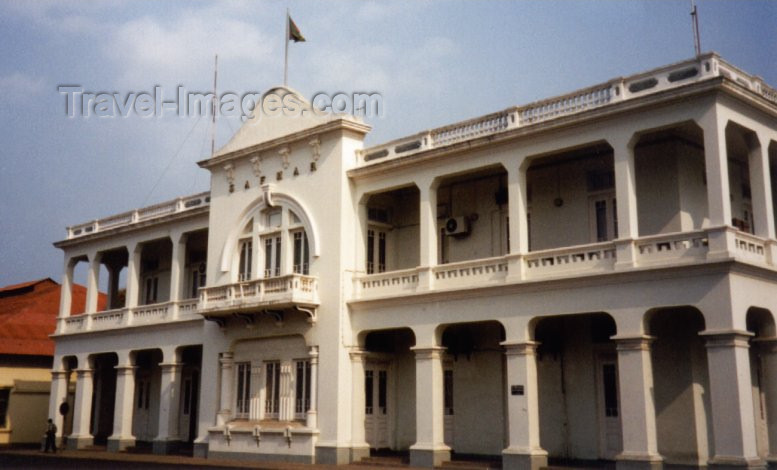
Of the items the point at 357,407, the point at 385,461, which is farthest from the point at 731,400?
the point at 357,407

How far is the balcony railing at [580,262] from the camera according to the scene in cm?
1747

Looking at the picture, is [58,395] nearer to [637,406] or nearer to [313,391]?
[313,391]

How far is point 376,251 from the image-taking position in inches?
998

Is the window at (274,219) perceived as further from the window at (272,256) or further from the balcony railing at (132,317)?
the balcony railing at (132,317)

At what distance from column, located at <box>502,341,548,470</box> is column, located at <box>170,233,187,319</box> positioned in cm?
1381

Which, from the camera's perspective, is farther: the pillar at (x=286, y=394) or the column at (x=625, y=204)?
the pillar at (x=286, y=394)

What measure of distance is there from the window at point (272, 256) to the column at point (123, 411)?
8.34 m

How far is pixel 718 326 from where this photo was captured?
17.0 metres

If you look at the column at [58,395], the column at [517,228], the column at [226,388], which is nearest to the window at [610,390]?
the column at [517,228]

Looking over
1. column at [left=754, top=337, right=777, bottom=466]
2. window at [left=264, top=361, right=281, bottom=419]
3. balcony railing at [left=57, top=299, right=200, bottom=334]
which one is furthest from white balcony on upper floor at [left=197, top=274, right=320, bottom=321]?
column at [left=754, top=337, right=777, bottom=466]

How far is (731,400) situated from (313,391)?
1140cm

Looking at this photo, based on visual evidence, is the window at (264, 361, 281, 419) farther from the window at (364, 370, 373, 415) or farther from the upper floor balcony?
the upper floor balcony

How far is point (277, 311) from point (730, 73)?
45.1ft

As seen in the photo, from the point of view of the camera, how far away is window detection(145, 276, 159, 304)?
34.8 m
